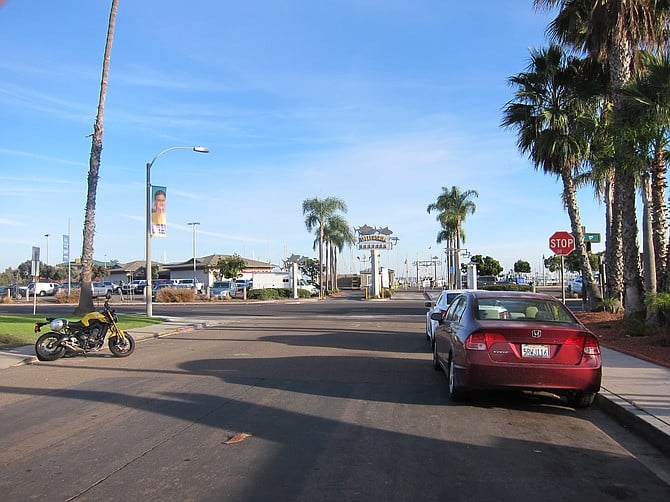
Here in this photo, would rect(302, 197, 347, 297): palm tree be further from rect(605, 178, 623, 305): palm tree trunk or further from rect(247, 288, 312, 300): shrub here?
rect(605, 178, 623, 305): palm tree trunk

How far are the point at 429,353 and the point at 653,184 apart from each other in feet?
25.0

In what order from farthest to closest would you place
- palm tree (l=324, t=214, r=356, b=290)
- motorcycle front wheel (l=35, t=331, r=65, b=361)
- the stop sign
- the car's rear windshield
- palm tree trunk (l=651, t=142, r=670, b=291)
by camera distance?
palm tree (l=324, t=214, r=356, b=290), the stop sign, palm tree trunk (l=651, t=142, r=670, b=291), motorcycle front wheel (l=35, t=331, r=65, b=361), the car's rear windshield

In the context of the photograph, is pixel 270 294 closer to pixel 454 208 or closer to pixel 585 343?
pixel 454 208

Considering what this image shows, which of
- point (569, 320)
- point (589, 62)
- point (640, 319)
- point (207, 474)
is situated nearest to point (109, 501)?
point (207, 474)

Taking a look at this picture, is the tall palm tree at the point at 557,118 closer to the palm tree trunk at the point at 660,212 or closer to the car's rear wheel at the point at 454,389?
the palm tree trunk at the point at 660,212

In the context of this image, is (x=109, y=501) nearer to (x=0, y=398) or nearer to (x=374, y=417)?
(x=374, y=417)

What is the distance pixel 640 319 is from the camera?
54.0 ft

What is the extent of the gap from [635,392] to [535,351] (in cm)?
214

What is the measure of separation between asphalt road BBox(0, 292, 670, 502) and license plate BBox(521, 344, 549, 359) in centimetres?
80

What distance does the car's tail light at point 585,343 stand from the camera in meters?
7.74

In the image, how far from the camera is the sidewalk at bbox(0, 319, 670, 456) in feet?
22.5

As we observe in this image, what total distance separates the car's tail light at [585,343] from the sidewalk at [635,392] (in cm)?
78

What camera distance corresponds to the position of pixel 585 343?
307 inches

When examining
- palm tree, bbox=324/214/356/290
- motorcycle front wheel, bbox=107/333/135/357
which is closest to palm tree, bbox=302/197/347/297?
palm tree, bbox=324/214/356/290
